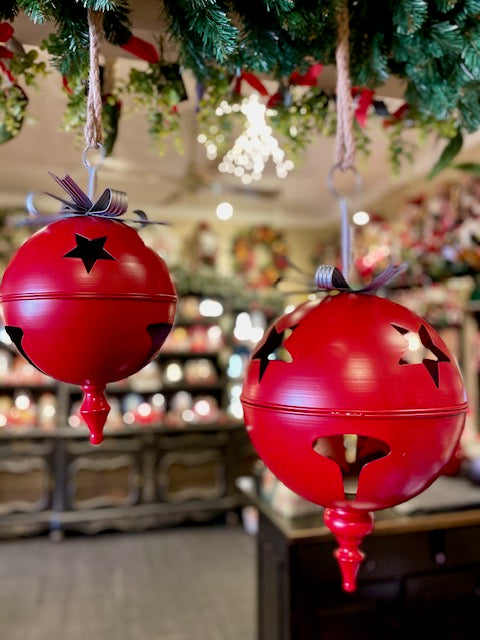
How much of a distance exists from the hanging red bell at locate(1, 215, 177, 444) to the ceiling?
725 mm

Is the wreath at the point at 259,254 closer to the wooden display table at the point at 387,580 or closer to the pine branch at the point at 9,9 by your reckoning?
the wooden display table at the point at 387,580

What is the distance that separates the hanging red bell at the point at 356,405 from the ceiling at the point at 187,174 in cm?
80

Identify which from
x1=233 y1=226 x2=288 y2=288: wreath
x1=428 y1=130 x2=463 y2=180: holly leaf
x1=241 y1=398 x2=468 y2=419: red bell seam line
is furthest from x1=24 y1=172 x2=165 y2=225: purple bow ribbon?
x1=233 y1=226 x2=288 y2=288: wreath

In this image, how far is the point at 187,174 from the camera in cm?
392

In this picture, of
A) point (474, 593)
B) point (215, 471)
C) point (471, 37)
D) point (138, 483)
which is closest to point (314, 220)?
point (215, 471)

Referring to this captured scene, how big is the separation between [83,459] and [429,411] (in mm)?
4488

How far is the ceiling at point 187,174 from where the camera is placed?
2322 millimetres

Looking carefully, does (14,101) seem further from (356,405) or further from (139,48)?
(356,405)

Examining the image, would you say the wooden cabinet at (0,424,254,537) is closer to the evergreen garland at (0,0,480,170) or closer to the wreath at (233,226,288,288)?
the wreath at (233,226,288,288)

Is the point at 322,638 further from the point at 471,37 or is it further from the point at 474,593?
the point at 471,37

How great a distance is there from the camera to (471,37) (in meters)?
0.88

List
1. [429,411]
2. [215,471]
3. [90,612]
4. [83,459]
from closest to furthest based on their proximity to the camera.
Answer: [429,411] → [90,612] → [83,459] → [215,471]

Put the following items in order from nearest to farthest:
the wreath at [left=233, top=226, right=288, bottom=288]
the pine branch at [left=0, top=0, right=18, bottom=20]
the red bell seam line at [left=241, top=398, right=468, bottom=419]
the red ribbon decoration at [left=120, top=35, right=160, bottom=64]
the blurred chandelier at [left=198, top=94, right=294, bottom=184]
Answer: the red bell seam line at [left=241, top=398, right=468, bottom=419] → the pine branch at [left=0, top=0, right=18, bottom=20] → the red ribbon decoration at [left=120, top=35, right=160, bottom=64] → the blurred chandelier at [left=198, top=94, right=294, bottom=184] → the wreath at [left=233, top=226, right=288, bottom=288]

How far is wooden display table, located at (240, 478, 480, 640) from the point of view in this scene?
6.45 feet
